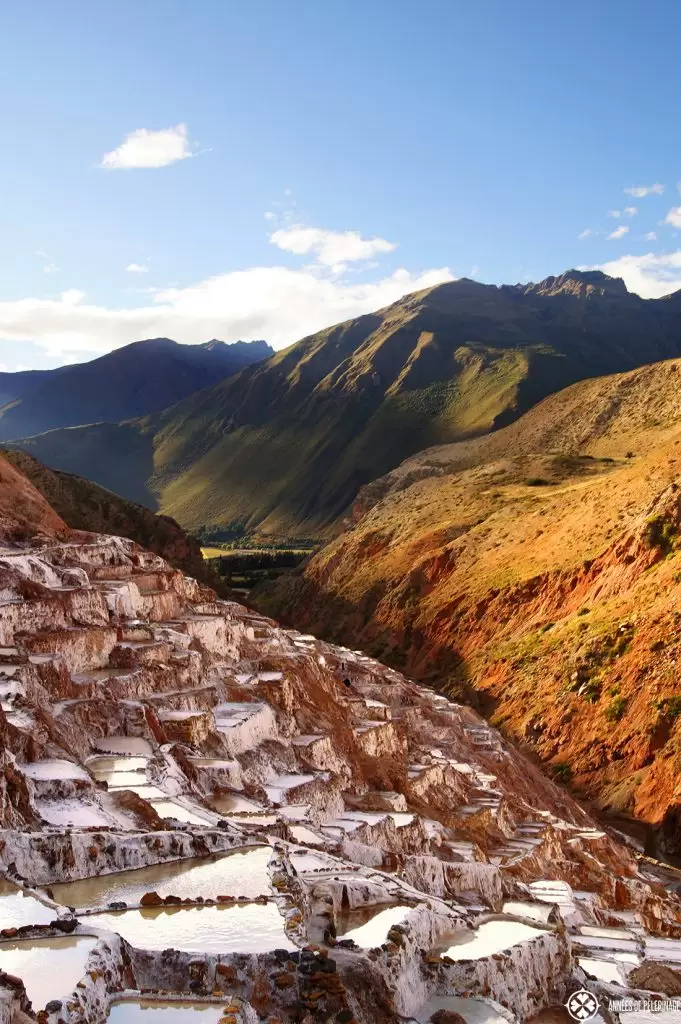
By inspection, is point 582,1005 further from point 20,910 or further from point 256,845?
point 20,910

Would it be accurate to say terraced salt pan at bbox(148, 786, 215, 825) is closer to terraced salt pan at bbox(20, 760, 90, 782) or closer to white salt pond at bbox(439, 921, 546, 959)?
terraced salt pan at bbox(20, 760, 90, 782)

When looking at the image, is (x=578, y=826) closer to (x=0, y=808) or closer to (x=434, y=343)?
(x=0, y=808)

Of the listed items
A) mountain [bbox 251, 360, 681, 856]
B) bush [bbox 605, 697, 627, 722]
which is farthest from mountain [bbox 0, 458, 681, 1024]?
mountain [bbox 251, 360, 681, 856]

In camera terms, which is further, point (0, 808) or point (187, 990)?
point (0, 808)

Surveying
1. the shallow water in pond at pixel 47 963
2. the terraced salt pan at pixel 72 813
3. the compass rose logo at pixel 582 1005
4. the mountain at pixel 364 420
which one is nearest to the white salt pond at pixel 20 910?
the shallow water in pond at pixel 47 963

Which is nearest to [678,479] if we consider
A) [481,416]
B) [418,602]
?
[418,602]

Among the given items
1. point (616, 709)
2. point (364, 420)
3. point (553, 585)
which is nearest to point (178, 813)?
point (616, 709)
